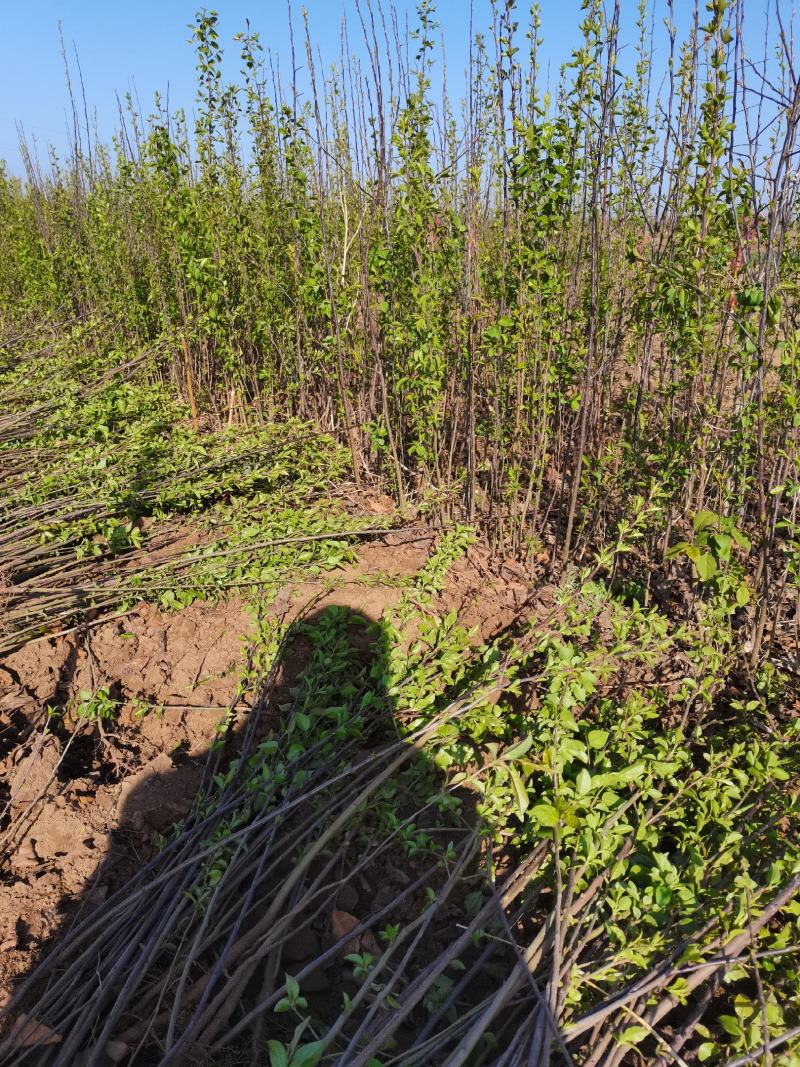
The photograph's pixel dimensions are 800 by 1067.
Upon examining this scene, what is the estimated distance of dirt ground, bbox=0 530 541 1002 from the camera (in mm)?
2025

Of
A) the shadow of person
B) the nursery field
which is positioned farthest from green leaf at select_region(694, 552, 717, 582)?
the shadow of person

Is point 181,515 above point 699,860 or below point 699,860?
above

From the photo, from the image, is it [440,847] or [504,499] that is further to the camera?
[504,499]

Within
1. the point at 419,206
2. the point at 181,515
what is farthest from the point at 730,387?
the point at 181,515

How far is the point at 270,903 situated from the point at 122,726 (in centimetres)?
111

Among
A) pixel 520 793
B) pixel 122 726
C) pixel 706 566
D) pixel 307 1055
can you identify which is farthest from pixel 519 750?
pixel 122 726

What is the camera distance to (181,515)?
3.94 m

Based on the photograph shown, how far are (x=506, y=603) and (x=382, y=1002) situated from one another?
1.99 metres

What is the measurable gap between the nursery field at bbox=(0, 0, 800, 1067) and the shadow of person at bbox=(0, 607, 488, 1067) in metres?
0.01

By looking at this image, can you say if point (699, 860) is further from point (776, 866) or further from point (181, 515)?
point (181, 515)

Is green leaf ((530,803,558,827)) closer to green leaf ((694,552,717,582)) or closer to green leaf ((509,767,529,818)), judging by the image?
Answer: green leaf ((509,767,529,818))

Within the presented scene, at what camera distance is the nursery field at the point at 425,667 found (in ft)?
5.17

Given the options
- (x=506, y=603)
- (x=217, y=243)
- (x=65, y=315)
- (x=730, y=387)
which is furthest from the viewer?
(x=65, y=315)

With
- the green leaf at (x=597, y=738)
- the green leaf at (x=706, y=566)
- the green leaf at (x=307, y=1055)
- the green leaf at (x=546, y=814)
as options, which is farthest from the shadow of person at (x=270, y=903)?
the green leaf at (x=706, y=566)
